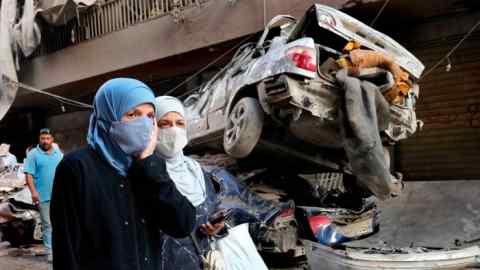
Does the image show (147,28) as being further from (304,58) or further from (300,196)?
(304,58)

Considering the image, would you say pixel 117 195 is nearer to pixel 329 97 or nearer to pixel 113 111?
pixel 113 111

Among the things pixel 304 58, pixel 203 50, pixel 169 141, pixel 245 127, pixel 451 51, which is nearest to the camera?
pixel 169 141

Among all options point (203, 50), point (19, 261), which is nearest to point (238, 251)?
point (19, 261)

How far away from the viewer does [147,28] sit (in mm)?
12555

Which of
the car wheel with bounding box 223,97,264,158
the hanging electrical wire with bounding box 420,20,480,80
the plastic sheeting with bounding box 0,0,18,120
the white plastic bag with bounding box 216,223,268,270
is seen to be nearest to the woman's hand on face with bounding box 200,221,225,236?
the white plastic bag with bounding box 216,223,268,270

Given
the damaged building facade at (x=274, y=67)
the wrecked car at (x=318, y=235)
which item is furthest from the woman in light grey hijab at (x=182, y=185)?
the wrecked car at (x=318, y=235)

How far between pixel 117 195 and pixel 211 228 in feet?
3.14

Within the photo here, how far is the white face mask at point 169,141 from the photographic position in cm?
300

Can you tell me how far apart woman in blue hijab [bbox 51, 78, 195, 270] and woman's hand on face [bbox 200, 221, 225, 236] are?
687mm

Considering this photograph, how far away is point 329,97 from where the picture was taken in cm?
546

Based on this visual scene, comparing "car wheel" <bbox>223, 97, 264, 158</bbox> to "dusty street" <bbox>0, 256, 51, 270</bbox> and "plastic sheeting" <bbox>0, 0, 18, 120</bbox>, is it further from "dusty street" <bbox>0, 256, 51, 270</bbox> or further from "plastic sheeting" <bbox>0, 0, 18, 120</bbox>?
"plastic sheeting" <bbox>0, 0, 18, 120</bbox>

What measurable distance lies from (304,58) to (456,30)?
4.72m

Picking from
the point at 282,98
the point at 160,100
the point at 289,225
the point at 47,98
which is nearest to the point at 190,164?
the point at 160,100

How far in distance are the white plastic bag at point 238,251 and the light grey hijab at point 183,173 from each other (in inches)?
11.4
